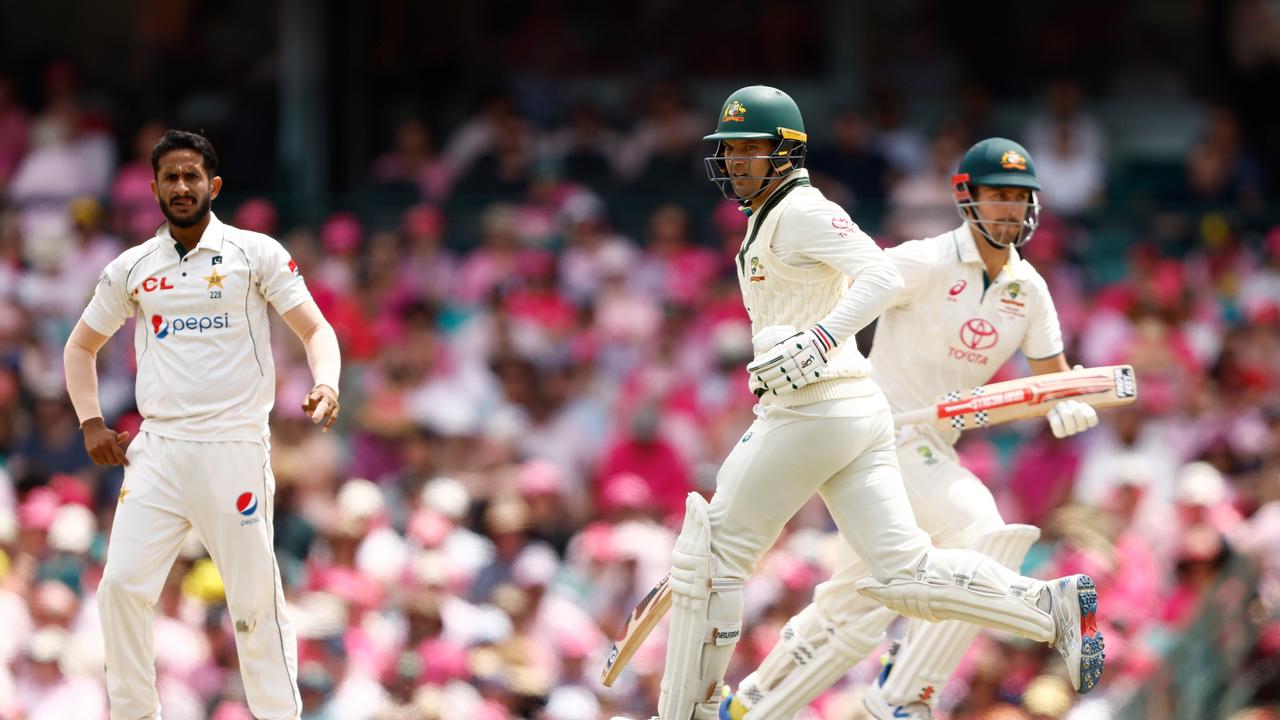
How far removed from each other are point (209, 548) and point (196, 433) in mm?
495

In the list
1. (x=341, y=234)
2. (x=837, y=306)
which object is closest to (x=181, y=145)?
(x=837, y=306)

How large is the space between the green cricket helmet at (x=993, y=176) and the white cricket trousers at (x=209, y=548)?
3.37 m

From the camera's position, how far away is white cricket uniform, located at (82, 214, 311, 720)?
307 inches

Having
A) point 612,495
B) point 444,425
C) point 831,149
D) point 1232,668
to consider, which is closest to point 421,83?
point 831,149

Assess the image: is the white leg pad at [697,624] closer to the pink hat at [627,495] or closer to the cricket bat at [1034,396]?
the cricket bat at [1034,396]

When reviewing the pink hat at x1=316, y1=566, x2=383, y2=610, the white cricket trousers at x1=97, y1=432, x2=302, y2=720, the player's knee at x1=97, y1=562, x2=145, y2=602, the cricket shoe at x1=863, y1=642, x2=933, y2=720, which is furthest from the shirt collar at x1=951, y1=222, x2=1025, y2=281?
the pink hat at x1=316, y1=566, x2=383, y2=610

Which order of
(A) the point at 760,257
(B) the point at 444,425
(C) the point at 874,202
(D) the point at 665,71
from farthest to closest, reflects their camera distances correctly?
(D) the point at 665,71, (C) the point at 874,202, (B) the point at 444,425, (A) the point at 760,257

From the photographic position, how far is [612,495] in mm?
12297

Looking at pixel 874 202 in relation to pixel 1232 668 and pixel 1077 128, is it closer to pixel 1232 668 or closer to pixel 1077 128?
pixel 1077 128

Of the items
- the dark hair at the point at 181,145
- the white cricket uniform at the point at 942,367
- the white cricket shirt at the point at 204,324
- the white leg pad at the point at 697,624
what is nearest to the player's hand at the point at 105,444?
the white cricket shirt at the point at 204,324

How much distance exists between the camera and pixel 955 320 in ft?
28.3

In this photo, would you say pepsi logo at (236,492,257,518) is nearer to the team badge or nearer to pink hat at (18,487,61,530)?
the team badge

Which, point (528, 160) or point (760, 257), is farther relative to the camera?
point (528, 160)

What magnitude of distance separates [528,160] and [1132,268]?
5.29 meters
